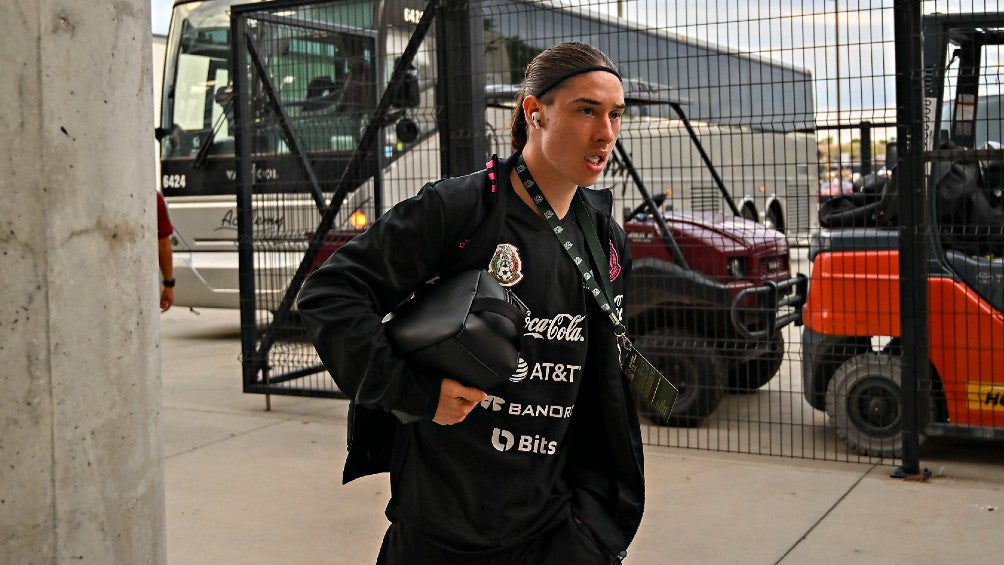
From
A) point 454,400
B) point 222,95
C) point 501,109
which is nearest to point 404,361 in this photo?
point 454,400

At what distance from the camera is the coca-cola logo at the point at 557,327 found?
2480mm

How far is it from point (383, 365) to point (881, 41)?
16.0ft

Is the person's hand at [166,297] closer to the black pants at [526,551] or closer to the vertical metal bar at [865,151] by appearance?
the vertical metal bar at [865,151]

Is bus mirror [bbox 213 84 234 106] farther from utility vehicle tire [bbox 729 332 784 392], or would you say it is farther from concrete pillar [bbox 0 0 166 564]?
concrete pillar [bbox 0 0 166 564]

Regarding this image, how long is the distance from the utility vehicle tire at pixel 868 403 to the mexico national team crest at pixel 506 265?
15.5 ft

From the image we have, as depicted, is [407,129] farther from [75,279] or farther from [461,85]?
[75,279]

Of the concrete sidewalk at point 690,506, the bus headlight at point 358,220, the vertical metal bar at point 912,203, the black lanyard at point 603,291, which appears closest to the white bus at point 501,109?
the bus headlight at point 358,220

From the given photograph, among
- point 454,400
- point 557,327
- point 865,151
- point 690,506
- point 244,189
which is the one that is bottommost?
point 690,506

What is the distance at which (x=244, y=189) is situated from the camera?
8539 mm

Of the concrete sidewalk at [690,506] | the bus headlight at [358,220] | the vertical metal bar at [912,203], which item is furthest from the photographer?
the bus headlight at [358,220]

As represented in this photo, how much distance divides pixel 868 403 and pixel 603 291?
465 centimetres

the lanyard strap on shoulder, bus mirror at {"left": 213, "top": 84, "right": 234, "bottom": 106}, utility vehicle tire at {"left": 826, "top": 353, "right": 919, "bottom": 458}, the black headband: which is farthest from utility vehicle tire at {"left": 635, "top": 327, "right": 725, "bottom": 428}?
bus mirror at {"left": 213, "top": 84, "right": 234, "bottom": 106}

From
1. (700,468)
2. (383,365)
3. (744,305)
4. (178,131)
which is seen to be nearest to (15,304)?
(383,365)

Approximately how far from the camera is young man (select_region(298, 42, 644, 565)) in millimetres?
2406
